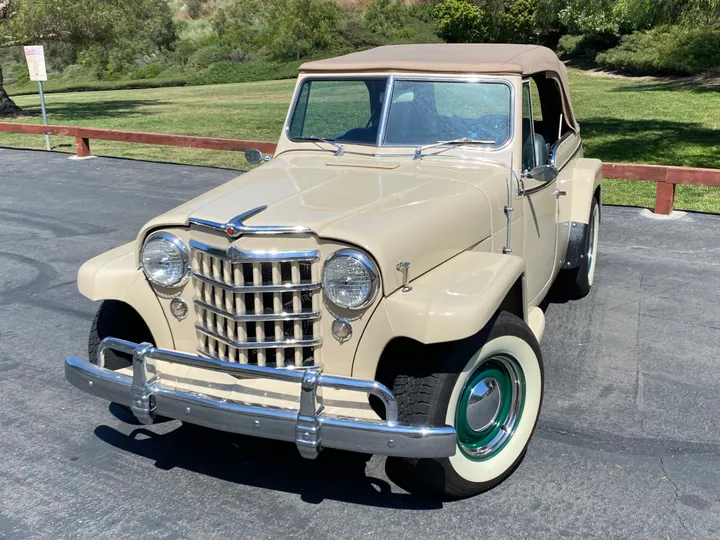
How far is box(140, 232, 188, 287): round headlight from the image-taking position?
131 inches

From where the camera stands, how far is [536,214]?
4.34 m

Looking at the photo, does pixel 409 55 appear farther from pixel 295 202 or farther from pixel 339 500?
pixel 339 500

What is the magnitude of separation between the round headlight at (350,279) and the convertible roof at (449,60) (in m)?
1.74

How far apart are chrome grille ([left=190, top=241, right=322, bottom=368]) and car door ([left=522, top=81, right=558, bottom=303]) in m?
1.51

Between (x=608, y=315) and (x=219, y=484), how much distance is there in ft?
10.7

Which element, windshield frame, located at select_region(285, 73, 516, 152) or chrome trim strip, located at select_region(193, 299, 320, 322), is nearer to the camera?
chrome trim strip, located at select_region(193, 299, 320, 322)

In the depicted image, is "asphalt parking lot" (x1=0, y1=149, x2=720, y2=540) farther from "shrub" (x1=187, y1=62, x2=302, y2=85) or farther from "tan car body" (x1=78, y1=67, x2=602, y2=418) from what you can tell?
"shrub" (x1=187, y1=62, x2=302, y2=85)

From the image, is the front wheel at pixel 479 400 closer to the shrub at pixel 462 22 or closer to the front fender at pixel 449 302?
the front fender at pixel 449 302

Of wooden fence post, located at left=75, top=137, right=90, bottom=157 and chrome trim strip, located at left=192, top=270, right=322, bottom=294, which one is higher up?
chrome trim strip, located at left=192, top=270, right=322, bottom=294

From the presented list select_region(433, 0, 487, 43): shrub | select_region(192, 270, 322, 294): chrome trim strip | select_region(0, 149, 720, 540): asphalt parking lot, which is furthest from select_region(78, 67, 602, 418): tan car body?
select_region(433, 0, 487, 43): shrub

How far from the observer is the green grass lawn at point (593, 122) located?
1269cm

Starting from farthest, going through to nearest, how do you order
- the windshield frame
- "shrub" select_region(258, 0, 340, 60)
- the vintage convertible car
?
"shrub" select_region(258, 0, 340, 60)
the windshield frame
the vintage convertible car

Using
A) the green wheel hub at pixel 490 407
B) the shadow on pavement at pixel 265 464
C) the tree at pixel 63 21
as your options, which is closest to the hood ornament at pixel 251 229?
the green wheel hub at pixel 490 407

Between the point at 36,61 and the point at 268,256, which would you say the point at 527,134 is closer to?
the point at 268,256
